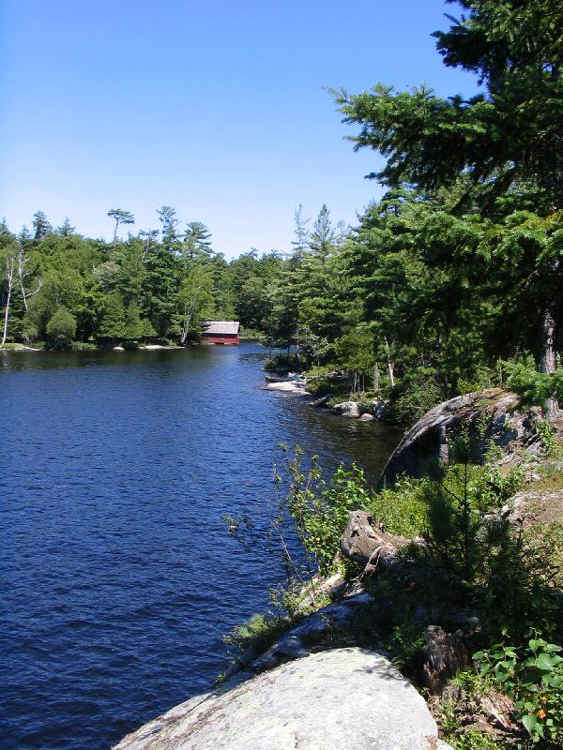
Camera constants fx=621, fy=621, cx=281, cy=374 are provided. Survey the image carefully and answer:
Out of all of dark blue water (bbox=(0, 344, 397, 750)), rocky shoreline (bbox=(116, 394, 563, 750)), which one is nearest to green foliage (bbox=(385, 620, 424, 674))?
rocky shoreline (bbox=(116, 394, 563, 750))

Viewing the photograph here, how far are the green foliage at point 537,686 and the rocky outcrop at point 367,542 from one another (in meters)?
4.13

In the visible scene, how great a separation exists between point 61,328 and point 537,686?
8417cm

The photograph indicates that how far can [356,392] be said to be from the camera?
158ft

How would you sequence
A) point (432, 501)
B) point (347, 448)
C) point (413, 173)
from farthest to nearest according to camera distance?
point (347, 448)
point (432, 501)
point (413, 173)

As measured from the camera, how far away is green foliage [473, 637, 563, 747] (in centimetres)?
593

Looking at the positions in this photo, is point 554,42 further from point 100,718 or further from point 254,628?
point 100,718

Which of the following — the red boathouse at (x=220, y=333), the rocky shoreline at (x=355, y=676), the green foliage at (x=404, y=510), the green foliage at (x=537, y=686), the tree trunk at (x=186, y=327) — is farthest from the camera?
the red boathouse at (x=220, y=333)

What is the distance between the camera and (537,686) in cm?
638

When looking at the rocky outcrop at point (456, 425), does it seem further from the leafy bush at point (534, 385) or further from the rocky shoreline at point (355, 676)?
the leafy bush at point (534, 385)

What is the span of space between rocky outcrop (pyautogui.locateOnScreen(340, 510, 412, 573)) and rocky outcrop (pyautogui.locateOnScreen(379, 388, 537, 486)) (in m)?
4.83

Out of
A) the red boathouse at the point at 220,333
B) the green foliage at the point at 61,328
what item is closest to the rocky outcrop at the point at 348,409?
the green foliage at the point at 61,328

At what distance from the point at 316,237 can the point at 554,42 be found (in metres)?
62.1

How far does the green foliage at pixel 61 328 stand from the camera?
83438 millimetres

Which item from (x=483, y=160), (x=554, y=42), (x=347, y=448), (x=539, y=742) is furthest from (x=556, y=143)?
(x=347, y=448)
